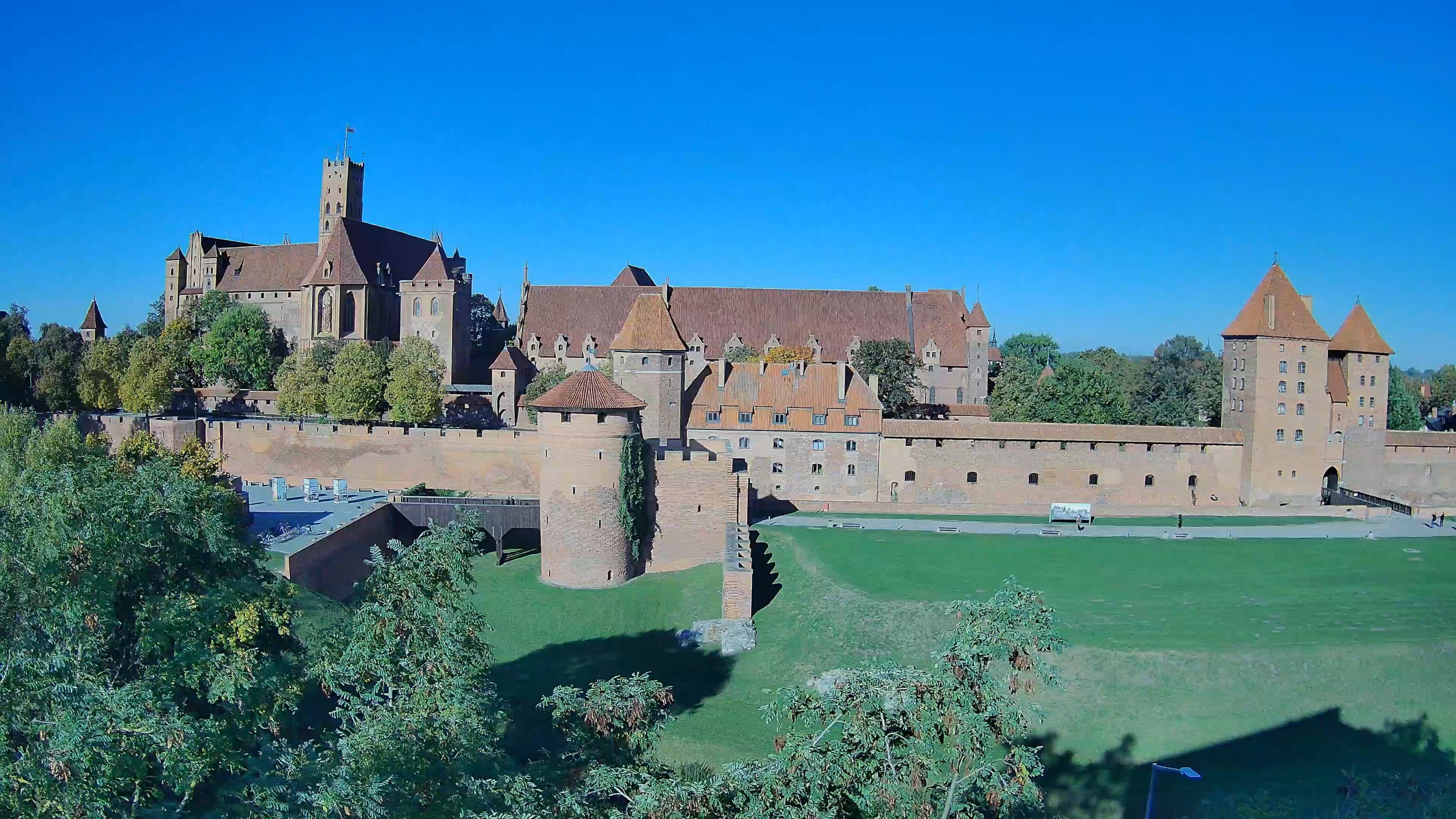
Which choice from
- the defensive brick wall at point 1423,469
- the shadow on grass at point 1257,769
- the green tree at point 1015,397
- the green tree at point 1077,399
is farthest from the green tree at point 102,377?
the defensive brick wall at point 1423,469

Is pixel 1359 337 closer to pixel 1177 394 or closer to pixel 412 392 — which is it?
pixel 1177 394

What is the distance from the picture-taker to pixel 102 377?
179 ft

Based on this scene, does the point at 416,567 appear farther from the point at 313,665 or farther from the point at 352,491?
the point at 352,491

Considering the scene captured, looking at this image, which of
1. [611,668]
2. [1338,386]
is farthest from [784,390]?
[1338,386]

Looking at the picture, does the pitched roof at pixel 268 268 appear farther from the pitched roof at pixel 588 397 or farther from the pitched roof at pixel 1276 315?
the pitched roof at pixel 1276 315

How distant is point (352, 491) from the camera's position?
144 feet

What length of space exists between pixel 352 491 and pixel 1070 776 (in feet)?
108

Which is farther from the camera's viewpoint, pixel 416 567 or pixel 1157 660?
pixel 1157 660

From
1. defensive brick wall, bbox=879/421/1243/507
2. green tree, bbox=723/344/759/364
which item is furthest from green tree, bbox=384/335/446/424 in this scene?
defensive brick wall, bbox=879/421/1243/507

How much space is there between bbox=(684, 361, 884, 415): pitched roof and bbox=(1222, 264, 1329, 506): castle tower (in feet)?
50.0

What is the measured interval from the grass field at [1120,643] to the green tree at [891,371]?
17.4 m

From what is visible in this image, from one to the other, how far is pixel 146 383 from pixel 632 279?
3127 centimetres

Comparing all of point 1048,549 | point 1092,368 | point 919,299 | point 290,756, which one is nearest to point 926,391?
point 919,299

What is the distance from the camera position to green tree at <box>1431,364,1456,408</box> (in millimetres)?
93688
